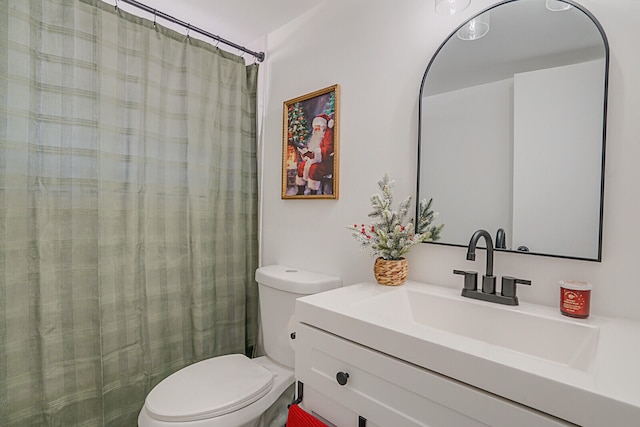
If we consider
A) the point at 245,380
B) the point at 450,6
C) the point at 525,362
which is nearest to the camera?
the point at 525,362

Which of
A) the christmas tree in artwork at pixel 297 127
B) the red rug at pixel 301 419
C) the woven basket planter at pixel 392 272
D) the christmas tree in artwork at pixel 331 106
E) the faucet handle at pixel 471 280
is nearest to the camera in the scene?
the red rug at pixel 301 419

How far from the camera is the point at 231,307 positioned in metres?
1.90

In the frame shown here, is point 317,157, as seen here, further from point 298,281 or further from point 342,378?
point 342,378

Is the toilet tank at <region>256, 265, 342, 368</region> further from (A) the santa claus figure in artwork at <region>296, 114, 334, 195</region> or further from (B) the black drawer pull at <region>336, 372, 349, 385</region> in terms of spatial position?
Answer: (B) the black drawer pull at <region>336, 372, 349, 385</region>

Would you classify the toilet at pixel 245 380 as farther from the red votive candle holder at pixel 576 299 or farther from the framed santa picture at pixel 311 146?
the red votive candle holder at pixel 576 299

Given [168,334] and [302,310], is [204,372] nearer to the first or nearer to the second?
[168,334]

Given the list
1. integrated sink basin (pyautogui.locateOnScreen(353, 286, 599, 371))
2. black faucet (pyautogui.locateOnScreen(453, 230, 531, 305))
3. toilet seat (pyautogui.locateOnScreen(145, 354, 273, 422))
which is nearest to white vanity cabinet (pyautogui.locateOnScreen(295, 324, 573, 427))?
integrated sink basin (pyautogui.locateOnScreen(353, 286, 599, 371))

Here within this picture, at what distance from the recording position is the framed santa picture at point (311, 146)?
159 centimetres

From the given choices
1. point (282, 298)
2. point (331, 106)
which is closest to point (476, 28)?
point (331, 106)

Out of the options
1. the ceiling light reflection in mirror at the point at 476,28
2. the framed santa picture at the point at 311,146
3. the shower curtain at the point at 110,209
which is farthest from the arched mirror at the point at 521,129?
the shower curtain at the point at 110,209

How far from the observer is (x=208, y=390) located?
1.23 metres

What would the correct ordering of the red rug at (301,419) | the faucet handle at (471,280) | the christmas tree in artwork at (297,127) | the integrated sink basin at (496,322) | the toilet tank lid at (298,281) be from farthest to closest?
the christmas tree in artwork at (297,127) < the toilet tank lid at (298,281) < the faucet handle at (471,280) < the red rug at (301,419) < the integrated sink basin at (496,322)

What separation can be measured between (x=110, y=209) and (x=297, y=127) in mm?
1011

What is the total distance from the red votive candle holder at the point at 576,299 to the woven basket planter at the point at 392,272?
19.4 inches
